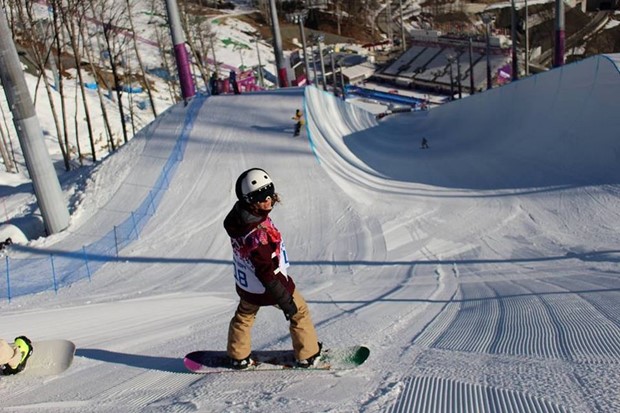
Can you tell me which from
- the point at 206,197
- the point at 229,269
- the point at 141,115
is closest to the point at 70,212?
the point at 206,197

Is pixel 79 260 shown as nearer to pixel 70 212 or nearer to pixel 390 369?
pixel 70 212

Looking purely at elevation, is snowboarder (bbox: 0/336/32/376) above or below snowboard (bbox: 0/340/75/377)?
above

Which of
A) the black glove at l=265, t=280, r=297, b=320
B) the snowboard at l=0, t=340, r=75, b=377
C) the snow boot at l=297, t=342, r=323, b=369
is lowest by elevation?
the snowboard at l=0, t=340, r=75, b=377

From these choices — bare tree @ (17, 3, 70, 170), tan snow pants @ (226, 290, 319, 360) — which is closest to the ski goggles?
tan snow pants @ (226, 290, 319, 360)

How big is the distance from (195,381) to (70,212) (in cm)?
1161

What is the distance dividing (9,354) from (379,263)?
237 inches

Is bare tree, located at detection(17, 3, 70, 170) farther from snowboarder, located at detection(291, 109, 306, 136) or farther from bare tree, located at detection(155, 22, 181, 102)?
bare tree, located at detection(155, 22, 181, 102)

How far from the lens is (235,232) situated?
3238 millimetres

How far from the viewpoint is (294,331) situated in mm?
3535

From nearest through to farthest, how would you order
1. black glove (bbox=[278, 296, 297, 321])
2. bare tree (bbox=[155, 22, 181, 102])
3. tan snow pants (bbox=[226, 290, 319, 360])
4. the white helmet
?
the white helmet → black glove (bbox=[278, 296, 297, 321]) → tan snow pants (bbox=[226, 290, 319, 360]) → bare tree (bbox=[155, 22, 181, 102])

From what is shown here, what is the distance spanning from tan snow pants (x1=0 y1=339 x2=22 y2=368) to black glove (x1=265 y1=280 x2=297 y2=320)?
1.77 metres

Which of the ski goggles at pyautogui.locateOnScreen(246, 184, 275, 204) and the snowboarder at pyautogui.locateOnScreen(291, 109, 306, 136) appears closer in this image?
the ski goggles at pyautogui.locateOnScreen(246, 184, 275, 204)

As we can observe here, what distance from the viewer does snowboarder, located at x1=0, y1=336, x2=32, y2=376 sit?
11.9 feet

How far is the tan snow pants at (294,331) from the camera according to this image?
3.50 metres
